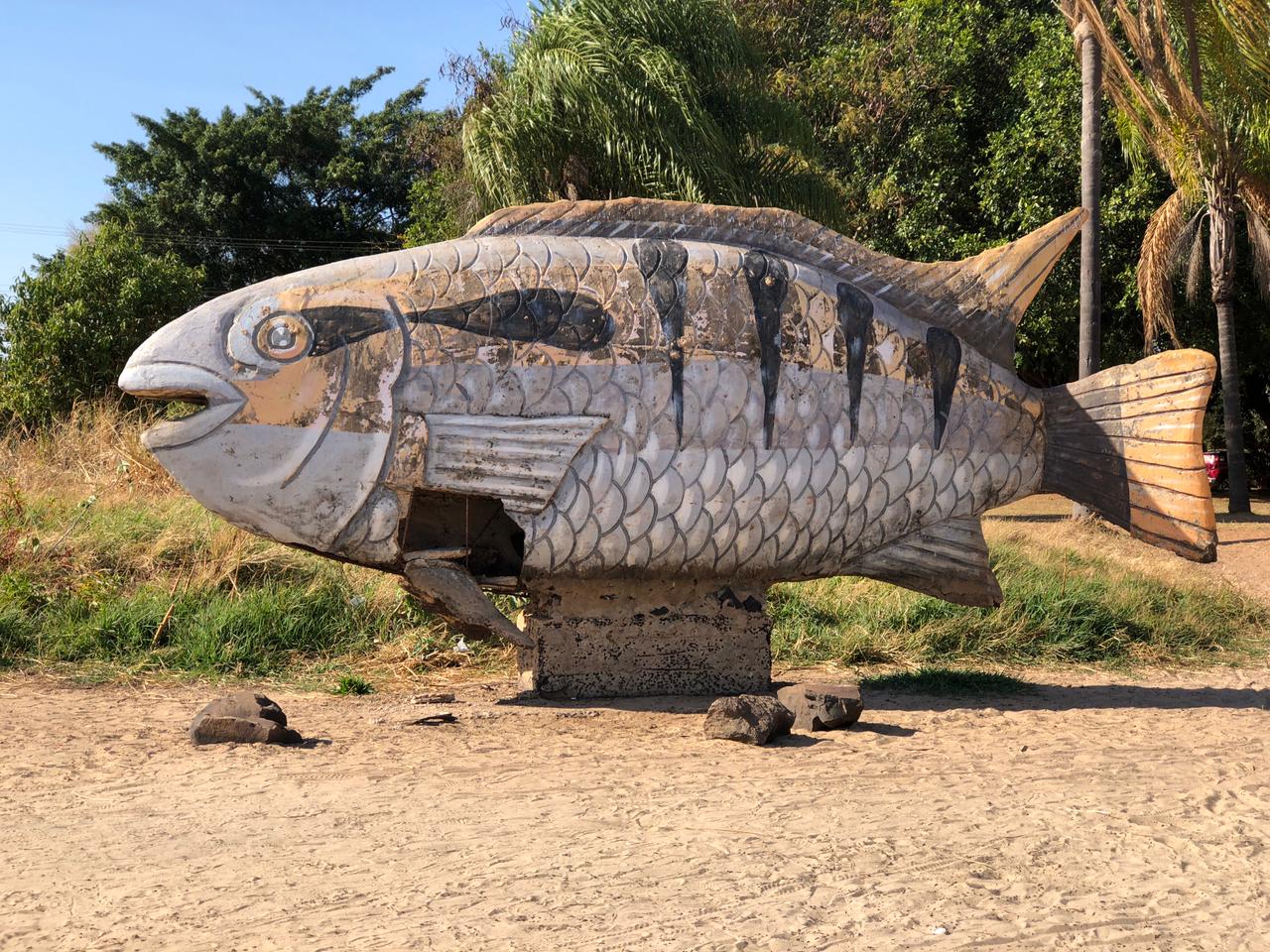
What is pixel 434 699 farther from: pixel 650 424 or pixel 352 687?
pixel 650 424

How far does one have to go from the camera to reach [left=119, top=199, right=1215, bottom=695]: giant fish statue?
206 inches

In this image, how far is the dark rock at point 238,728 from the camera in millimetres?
4980

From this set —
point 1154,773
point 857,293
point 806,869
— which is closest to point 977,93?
point 857,293

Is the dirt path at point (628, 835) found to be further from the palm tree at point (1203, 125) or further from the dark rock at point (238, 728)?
the palm tree at point (1203, 125)

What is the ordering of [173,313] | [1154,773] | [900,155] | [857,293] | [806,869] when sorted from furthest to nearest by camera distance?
1. [900,155]
2. [173,313]
3. [857,293]
4. [1154,773]
5. [806,869]

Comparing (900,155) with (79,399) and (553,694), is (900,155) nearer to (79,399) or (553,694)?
(79,399)

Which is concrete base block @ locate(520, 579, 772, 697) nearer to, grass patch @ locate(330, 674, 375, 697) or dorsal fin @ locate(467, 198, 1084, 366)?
A: grass patch @ locate(330, 674, 375, 697)

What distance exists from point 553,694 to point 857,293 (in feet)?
8.04

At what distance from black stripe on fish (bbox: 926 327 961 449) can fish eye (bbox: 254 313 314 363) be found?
9.52 feet

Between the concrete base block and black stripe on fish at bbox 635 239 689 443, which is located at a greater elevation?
black stripe on fish at bbox 635 239 689 443

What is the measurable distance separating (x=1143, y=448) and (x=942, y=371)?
996 millimetres

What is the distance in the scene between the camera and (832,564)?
18.9 ft

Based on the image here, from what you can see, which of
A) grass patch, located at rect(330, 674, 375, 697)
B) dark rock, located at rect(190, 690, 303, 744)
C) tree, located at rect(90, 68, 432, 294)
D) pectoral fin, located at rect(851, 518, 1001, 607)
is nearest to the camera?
dark rock, located at rect(190, 690, 303, 744)

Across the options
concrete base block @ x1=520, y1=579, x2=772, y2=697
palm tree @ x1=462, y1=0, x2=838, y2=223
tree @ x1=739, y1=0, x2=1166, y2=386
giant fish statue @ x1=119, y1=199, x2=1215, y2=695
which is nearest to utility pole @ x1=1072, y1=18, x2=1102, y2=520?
palm tree @ x1=462, y1=0, x2=838, y2=223
